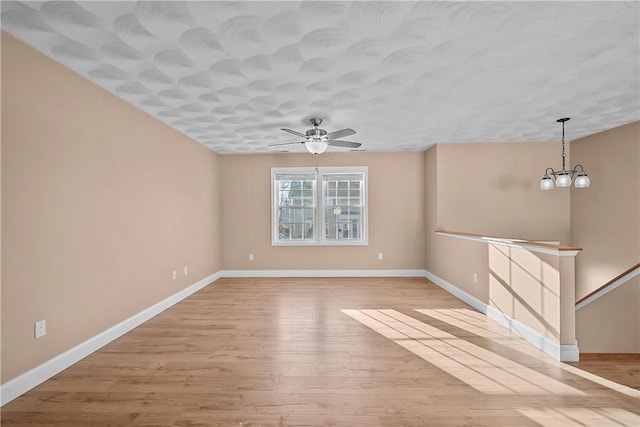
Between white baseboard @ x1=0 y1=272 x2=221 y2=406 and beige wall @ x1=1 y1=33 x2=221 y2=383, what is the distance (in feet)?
0.19

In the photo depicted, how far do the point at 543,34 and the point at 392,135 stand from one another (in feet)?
8.98

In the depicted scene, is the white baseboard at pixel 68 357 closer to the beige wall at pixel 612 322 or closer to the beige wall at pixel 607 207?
the beige wall at pixel 612 322

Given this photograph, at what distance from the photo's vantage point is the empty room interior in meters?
2.03

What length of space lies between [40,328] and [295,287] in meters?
3.52

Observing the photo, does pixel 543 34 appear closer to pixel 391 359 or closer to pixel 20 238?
pixel 391 359

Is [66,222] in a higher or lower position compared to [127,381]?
higher

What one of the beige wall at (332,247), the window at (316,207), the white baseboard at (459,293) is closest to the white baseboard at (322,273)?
the beige wall at (332,247)

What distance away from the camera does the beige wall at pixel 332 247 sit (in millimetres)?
6141

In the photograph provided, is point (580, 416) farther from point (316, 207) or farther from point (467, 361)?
point (316, 207)

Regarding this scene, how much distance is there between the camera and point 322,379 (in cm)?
237

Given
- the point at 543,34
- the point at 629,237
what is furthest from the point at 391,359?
the point at 629,237

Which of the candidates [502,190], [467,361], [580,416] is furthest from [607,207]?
[580,416]

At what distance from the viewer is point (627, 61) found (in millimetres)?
2566

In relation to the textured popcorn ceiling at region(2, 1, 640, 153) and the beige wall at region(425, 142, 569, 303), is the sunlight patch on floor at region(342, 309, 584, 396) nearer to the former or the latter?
the beige wall at region(425, 142, 569, 303)
